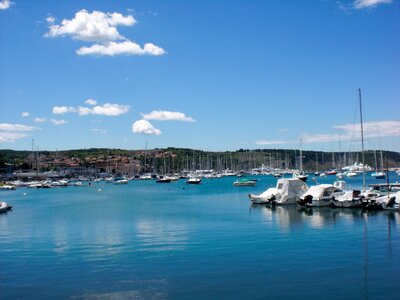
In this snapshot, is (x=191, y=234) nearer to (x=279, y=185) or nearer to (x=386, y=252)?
(x=386, y=252)

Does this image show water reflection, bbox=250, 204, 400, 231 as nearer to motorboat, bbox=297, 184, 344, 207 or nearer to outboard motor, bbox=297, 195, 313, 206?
outboard motor, bbox=297, 195, 313, 206

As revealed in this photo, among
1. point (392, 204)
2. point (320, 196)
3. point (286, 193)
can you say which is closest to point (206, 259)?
point (392, 204)

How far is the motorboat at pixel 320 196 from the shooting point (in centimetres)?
6294

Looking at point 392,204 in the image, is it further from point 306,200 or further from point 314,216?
point 306,200

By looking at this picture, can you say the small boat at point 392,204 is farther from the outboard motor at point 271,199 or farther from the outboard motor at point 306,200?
the outboard motor at point 271,199

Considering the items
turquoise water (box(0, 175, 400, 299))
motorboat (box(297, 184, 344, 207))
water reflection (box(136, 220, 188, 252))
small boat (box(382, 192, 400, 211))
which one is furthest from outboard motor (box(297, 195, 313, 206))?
water reflection (box(136, 220, 188, 252))

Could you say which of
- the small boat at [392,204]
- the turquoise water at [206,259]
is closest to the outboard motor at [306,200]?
the small boat at [392,204]

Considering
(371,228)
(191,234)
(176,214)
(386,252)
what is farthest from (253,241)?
(176,214)

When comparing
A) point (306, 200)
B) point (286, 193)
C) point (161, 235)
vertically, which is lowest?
point (161, 235)

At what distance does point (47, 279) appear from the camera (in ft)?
81.1

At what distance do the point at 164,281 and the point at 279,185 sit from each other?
2013 inches

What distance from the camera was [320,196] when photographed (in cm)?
6347

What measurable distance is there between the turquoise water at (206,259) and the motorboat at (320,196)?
11.0 meters

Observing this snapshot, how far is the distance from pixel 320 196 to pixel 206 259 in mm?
38512
